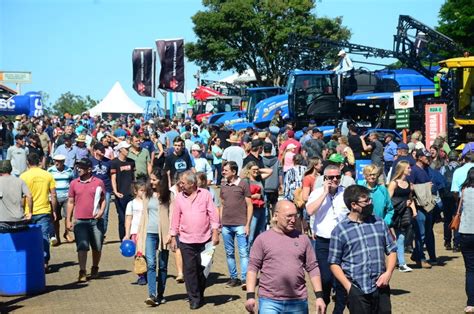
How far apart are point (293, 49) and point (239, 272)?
3078 centimetres

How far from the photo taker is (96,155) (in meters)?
17.1

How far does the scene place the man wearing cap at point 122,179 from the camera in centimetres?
1670

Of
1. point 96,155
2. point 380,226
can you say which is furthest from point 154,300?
point 96,155

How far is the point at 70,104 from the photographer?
468 ft

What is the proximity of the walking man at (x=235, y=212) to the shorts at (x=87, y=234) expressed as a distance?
1.98m

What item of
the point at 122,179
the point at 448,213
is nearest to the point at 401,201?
the point at 448,213

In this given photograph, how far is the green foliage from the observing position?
422 feet

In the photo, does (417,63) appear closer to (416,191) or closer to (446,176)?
(446,176)

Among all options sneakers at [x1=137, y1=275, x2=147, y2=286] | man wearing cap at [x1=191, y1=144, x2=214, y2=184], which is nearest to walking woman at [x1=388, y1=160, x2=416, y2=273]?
sneakers at [x1=137, y1=275, x2=147, y2=286]

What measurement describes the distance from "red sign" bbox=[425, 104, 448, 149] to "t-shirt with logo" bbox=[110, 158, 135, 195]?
1210cm

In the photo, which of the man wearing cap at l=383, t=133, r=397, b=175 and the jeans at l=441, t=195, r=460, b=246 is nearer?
the jeans at l=441, t=195, r=460, b=246

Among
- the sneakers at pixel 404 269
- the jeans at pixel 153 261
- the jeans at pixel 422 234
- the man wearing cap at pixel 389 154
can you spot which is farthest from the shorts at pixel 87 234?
the man wearing cap at pixel 389 154

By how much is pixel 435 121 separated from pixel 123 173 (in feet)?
42.0

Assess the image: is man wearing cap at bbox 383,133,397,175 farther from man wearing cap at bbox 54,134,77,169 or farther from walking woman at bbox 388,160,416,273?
walking woman at bbox 388,160,416,273
